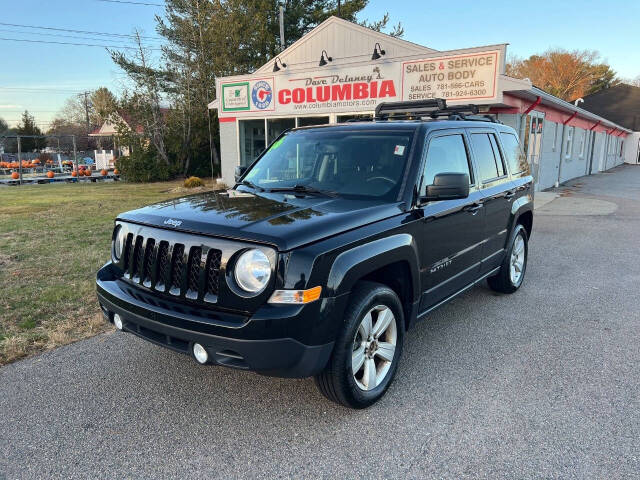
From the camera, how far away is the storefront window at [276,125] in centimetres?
1741

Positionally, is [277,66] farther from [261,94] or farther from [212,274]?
[212,274]

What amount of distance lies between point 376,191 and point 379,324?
100 centimetres

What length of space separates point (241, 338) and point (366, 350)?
38.0 inches

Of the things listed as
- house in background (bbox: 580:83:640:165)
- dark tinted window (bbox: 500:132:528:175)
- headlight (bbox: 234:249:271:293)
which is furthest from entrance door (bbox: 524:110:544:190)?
house in background (bbox: 580:83:640:165)

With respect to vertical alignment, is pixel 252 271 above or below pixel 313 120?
below

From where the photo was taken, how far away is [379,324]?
3.26 metres

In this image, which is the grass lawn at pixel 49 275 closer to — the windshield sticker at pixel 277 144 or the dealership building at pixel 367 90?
the windshield sticker at pixel 277 144

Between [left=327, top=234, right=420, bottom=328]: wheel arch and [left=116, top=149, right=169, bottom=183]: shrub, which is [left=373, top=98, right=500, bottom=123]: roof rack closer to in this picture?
[left=327, top=234, right=420, bottom=328]: wheel arch

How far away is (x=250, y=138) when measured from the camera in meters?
18.6

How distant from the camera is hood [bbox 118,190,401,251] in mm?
2771

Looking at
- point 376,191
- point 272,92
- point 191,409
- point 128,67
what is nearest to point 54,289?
point 191,409

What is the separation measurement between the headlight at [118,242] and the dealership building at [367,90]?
10.1 meters

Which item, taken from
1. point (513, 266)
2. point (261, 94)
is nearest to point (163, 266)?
point (513, 266)

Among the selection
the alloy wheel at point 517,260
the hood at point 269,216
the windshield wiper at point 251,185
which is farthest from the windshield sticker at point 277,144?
the alloy wheel at point 517,260
